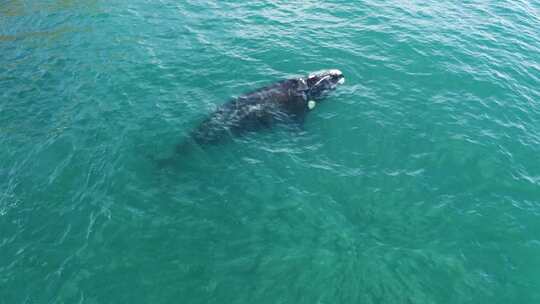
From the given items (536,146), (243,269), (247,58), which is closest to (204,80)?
(247,58)

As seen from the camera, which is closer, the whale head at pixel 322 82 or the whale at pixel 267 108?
the whale at pixel 267 108

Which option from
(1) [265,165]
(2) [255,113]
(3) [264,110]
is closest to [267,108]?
(3) [264,110]

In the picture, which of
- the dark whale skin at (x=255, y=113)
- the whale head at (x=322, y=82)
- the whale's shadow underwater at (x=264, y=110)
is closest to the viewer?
the whale's shadow underwater at (x=264, y=110)

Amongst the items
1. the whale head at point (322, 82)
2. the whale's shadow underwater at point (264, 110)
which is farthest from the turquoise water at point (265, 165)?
the whale head at point (322, 82)

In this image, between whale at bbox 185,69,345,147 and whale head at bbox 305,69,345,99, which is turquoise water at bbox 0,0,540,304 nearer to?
whale at bbox 185,69,345,147

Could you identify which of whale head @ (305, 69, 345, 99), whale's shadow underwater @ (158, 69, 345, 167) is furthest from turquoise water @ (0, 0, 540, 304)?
whale head @ (305, 69, 345, 99)

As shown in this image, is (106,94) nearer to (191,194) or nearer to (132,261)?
(191,194)

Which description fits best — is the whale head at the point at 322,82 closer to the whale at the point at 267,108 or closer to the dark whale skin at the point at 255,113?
the whale at the point at 267,108
